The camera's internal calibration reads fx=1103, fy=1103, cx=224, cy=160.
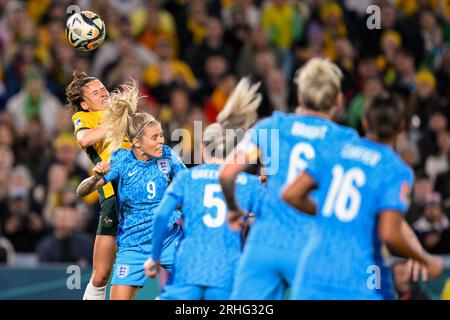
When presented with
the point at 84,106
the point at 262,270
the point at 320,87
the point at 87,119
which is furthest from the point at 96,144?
the point at 320,87

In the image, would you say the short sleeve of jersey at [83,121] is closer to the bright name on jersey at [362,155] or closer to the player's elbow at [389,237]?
the bright name on jersey at [362,155]

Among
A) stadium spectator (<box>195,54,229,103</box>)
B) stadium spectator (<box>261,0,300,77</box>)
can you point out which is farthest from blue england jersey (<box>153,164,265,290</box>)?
stadium spectator (<box>261,0,300,77</box>)

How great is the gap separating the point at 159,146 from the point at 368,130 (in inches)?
97.7

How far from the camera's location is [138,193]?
27.6ft

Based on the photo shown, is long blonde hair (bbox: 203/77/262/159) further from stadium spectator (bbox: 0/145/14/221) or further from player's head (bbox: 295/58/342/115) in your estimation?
stadium spectator (bbox: 0/145/14/221)

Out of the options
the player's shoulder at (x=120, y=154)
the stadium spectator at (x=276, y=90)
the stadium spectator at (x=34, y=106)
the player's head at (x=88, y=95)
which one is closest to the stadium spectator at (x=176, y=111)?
the stadium spectator at (x=276, y=90)

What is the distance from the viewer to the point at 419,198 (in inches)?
501

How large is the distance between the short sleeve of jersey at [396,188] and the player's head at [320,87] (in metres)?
0.70

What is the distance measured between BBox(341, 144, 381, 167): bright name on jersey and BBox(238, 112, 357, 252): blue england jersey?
1.06 feet

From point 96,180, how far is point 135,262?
71cm

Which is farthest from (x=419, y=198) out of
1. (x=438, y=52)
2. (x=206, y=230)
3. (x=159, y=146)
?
(x=206, y=230)

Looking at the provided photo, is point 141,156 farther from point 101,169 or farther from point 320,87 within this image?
point 320,87

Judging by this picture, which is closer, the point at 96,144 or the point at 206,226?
the point at 206,226

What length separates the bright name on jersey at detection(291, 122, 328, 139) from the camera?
6.43 meters
